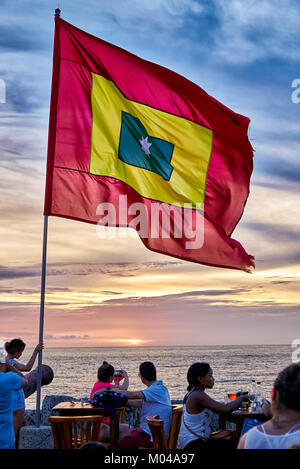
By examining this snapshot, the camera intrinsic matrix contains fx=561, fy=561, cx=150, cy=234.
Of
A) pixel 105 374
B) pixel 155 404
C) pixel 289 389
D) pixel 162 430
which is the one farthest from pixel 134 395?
pixel 289 389

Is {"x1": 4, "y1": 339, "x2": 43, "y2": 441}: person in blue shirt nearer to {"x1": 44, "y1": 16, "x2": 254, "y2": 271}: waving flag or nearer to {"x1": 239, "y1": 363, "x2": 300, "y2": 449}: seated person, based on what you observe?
{"x1": 44, "y1": 16, "x2": 254, "y2": 271}: waving flag

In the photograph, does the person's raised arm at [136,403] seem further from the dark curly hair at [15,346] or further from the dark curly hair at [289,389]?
the dark curly hair at [289,389]

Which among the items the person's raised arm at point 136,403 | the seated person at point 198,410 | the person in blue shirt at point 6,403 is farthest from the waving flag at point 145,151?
the person's raised arm at point 136,403

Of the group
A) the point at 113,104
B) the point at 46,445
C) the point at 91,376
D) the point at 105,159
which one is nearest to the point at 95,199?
the point at 105,159

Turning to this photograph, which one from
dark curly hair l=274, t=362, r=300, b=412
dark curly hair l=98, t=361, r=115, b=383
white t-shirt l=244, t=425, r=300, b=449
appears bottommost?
dark curly hair l=98, t=361, r=115, b=383

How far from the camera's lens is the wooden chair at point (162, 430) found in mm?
6262

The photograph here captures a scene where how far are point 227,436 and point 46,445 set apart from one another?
2.10m

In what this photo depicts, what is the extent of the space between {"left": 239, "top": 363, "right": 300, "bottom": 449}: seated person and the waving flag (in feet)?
13.1

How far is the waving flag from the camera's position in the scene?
277 inches

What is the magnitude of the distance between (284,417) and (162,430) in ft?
11.2

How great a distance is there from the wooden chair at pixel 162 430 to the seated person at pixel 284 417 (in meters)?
3.17

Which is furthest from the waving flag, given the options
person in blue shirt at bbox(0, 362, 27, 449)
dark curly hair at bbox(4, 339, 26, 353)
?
dark curly hair at bbox(4, 339, 26, 353)

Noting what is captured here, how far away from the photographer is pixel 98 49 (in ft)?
24.4

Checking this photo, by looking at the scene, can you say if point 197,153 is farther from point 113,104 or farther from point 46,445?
point 46,445
